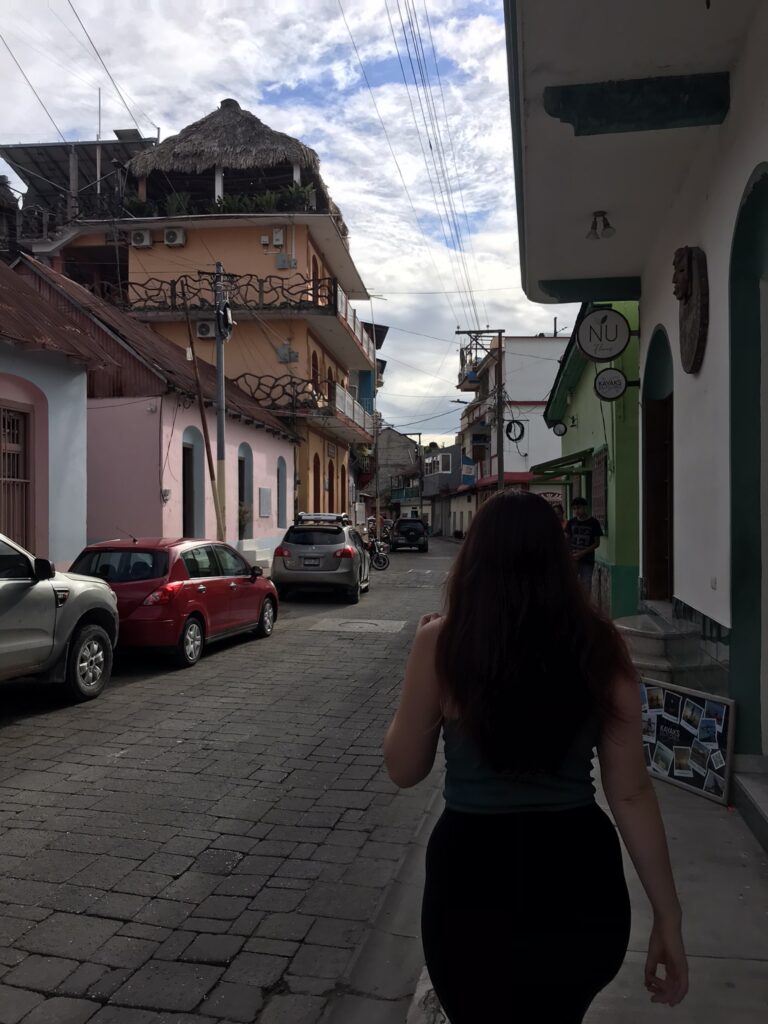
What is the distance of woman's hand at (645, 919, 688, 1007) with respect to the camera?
6.40ft

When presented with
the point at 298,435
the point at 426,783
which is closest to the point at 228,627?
the point at 426,783

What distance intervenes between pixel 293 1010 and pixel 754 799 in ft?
9.02

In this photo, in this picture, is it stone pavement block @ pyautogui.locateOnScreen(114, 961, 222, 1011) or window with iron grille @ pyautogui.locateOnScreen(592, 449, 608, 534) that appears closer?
stone pavement block @ pyautogui.locateOnScreen(114, 961, 222, 1011)

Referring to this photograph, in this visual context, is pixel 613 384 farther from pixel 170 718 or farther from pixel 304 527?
pixel 304 527

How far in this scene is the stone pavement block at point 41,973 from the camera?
322 centimetres

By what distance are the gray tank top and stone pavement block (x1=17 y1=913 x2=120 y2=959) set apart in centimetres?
239

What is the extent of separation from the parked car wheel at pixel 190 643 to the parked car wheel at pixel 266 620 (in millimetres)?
1861

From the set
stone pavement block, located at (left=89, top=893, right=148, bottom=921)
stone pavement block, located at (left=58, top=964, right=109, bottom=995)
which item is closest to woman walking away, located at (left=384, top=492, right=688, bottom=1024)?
stone pavement block, located at (left=58, top=964, right=109, bottom=995)

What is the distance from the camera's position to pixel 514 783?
188cm

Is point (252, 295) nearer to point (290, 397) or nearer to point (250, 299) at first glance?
point (250, 299)

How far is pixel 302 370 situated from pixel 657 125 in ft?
75.9

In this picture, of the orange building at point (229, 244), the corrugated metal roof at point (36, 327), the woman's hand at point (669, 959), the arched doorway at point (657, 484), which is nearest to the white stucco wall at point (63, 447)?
the corrugated metal roof at point (36, 327)

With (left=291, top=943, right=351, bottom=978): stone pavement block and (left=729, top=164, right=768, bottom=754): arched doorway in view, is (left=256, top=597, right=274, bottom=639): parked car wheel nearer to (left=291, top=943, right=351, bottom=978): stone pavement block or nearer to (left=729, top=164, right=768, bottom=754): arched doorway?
(left=729, top=164, right=768, bottom=754): arched doorway

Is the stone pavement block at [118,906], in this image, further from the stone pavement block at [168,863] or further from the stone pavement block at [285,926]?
the stone pavement block at [285,926]
